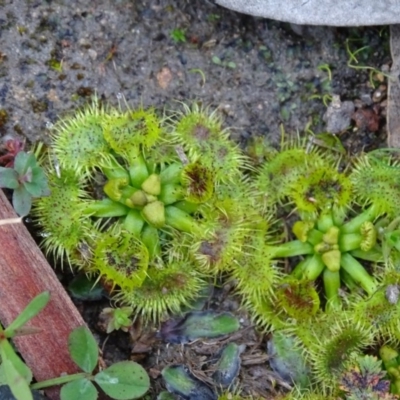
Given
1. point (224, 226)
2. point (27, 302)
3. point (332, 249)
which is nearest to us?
point (27, 302)

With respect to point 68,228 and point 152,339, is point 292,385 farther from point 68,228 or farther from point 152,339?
point 68,228

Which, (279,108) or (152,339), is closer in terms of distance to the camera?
(152,339)

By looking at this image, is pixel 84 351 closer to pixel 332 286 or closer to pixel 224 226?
pixel 224 226

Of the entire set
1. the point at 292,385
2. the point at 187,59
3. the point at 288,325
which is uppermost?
the point at 187,59

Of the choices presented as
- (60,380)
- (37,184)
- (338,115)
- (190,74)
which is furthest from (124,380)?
(338,115)

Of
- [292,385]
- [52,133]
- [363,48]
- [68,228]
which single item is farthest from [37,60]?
[292,385]

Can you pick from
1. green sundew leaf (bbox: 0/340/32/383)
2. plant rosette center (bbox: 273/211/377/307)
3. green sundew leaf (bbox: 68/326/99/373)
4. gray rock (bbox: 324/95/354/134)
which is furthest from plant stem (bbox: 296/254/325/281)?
green sundew leaf (bbox: 0/340/32/383)

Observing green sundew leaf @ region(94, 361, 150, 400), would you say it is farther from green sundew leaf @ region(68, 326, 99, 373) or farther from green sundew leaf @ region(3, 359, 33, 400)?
green sundew leaf @ region(3, 359, 33, 400)
